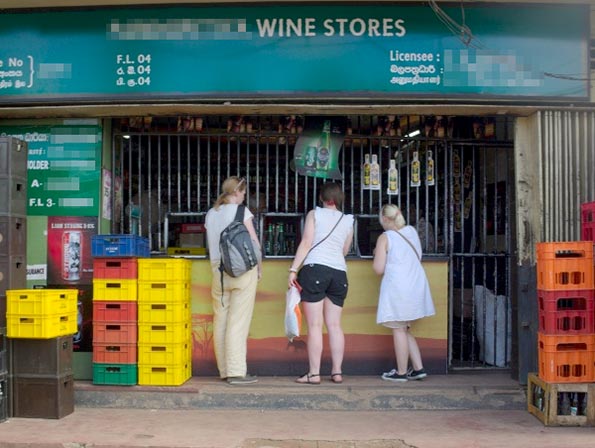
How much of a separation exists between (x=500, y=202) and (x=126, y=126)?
14.3 ft

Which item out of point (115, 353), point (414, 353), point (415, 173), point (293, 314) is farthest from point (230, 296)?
point (415, 173)

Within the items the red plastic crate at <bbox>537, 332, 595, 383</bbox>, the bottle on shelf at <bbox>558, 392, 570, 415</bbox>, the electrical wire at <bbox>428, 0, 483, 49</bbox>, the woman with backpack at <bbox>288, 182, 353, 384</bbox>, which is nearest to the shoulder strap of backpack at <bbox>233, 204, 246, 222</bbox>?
the woman with backpack at <bbox>288, 182, 353, 384</bbox>

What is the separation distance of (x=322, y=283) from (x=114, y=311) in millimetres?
2037

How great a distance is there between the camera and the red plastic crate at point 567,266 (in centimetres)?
619

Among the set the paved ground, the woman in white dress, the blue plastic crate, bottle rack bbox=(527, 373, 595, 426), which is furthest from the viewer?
the woman in white dress

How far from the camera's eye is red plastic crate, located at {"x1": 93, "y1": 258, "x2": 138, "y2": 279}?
7.01 m

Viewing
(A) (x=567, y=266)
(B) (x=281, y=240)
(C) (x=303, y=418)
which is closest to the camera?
(A) (x=567, y=266)

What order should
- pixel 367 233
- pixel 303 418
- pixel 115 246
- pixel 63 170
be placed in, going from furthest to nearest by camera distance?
pixel 367 233 < pixel 63 170 < pixel 115 246 < pixel 303 418

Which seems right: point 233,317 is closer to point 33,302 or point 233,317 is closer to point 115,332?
point 115,332

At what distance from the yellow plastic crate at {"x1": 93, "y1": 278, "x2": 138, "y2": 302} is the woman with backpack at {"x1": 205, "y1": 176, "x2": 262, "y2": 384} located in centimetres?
79

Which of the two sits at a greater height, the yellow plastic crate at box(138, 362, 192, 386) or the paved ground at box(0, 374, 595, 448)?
the yellow plastic crate at box(138, 362, 192, 386)

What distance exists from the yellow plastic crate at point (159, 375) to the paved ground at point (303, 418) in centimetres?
10

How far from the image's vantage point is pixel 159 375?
707 centimetres

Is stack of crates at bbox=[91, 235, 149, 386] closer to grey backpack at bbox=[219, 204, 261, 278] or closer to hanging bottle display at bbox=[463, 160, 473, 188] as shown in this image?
grey backpack at bbox=[219, 204, 261, 278]
